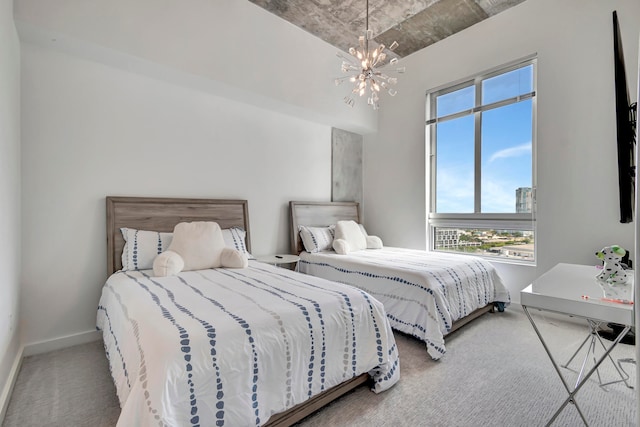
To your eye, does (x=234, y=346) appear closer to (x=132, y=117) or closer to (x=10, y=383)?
(x=10, y=383)

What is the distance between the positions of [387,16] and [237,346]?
145 inches

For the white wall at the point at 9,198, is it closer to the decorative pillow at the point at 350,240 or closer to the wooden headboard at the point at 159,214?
the wooden headboard at the point at 159,214

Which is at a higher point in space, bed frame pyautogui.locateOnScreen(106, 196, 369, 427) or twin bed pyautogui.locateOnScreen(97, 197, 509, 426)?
bed frame pyautogui.locateOnScreen(106, 196, 369, 427)

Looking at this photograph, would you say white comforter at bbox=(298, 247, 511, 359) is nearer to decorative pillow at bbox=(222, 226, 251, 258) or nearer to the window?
the window

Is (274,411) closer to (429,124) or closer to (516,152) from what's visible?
(516,152)

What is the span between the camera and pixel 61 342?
2453 mm

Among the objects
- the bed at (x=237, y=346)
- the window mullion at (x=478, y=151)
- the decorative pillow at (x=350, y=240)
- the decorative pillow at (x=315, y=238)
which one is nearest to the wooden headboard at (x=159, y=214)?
the bed at (x=237, y=346)

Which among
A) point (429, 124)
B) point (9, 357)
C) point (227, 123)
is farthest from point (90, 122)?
point (429, 124)

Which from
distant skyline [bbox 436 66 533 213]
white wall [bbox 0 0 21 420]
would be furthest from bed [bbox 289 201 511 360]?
white wall [bbox 0 0 21 420]

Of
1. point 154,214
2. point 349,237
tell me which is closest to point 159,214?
point 154,214

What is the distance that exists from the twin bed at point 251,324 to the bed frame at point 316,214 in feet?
3.04

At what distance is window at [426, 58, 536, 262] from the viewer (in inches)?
132

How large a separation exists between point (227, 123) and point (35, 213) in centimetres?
192

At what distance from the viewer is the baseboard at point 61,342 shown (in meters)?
2.33
